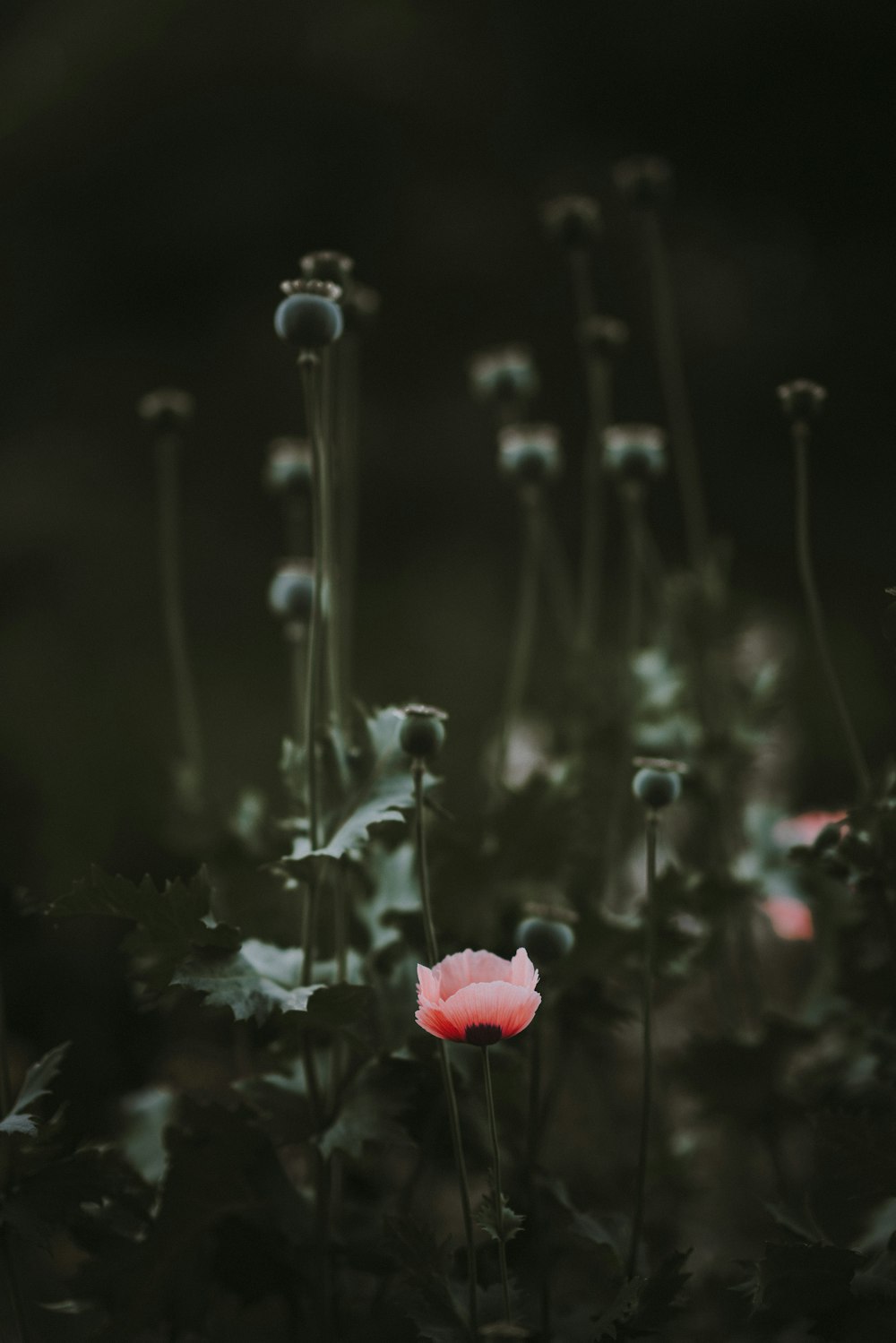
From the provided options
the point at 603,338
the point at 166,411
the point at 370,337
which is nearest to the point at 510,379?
the point at 603,338

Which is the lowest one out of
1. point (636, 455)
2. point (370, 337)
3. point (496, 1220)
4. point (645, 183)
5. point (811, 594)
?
point (496, 1220)

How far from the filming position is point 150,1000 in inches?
20.0

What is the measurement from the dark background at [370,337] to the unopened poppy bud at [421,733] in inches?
52.8

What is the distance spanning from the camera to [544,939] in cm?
46

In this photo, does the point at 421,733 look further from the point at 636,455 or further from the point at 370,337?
the point at 370,337

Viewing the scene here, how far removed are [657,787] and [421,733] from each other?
0.29 ft

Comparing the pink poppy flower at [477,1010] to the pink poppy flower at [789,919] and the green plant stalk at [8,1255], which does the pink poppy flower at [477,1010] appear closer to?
the green plant stalk at [8,1255]

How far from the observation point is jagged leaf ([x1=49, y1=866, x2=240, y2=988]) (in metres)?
0.43

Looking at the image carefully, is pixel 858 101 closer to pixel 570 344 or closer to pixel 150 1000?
pixel 570 344

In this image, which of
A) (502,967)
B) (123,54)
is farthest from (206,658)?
(502,967)

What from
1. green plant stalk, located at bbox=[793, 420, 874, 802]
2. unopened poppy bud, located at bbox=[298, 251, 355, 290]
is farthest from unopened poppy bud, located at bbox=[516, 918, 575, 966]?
unopened poppy bud, located at bbox=[298, 251, 355, 290]

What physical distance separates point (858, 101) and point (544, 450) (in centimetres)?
109

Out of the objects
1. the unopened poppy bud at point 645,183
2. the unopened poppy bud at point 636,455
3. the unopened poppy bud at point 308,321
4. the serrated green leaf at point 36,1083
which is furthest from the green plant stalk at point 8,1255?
the unopened poppy bud at point 645,183

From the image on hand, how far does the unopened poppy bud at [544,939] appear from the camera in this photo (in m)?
0.46
